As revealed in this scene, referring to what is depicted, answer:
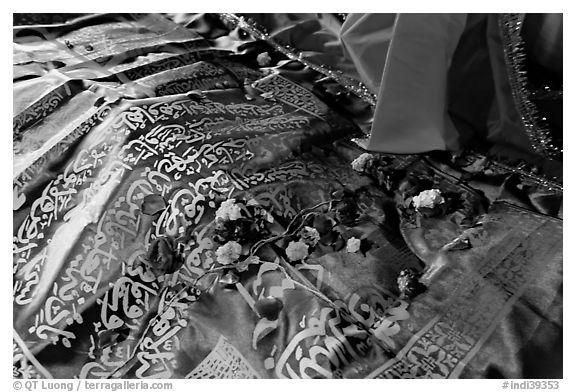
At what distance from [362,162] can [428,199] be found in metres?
0.13

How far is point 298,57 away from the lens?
3.76ft

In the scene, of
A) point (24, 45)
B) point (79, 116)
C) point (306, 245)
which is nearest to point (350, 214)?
point (306, 245)

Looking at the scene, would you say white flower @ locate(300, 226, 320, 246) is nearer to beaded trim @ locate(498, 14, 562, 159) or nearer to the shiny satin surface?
the shiny satin surface

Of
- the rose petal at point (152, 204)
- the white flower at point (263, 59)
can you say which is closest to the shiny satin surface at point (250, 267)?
the rose petal at point (152, 204)

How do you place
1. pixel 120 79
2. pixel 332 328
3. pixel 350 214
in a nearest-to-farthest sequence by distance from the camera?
pixel 332 328
pixel 350 214
pixel 120 79

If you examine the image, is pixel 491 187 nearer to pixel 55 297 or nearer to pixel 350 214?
pixel 350 214

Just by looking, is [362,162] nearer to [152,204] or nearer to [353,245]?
[353,245]

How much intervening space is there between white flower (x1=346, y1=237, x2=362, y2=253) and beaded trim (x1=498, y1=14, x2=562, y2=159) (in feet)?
1.16

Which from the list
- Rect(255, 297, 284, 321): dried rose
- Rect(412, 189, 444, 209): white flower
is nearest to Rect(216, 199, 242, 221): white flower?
Rect(255, 297, 284, 321): dried rose

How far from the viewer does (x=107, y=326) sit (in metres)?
0.68

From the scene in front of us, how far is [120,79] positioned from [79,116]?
0.44 ft

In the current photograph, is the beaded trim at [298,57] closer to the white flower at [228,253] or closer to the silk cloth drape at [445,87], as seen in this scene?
the silk cloth drape at [445,87]

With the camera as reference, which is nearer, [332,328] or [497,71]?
[332,328]

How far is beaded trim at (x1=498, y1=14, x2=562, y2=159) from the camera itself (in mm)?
839
